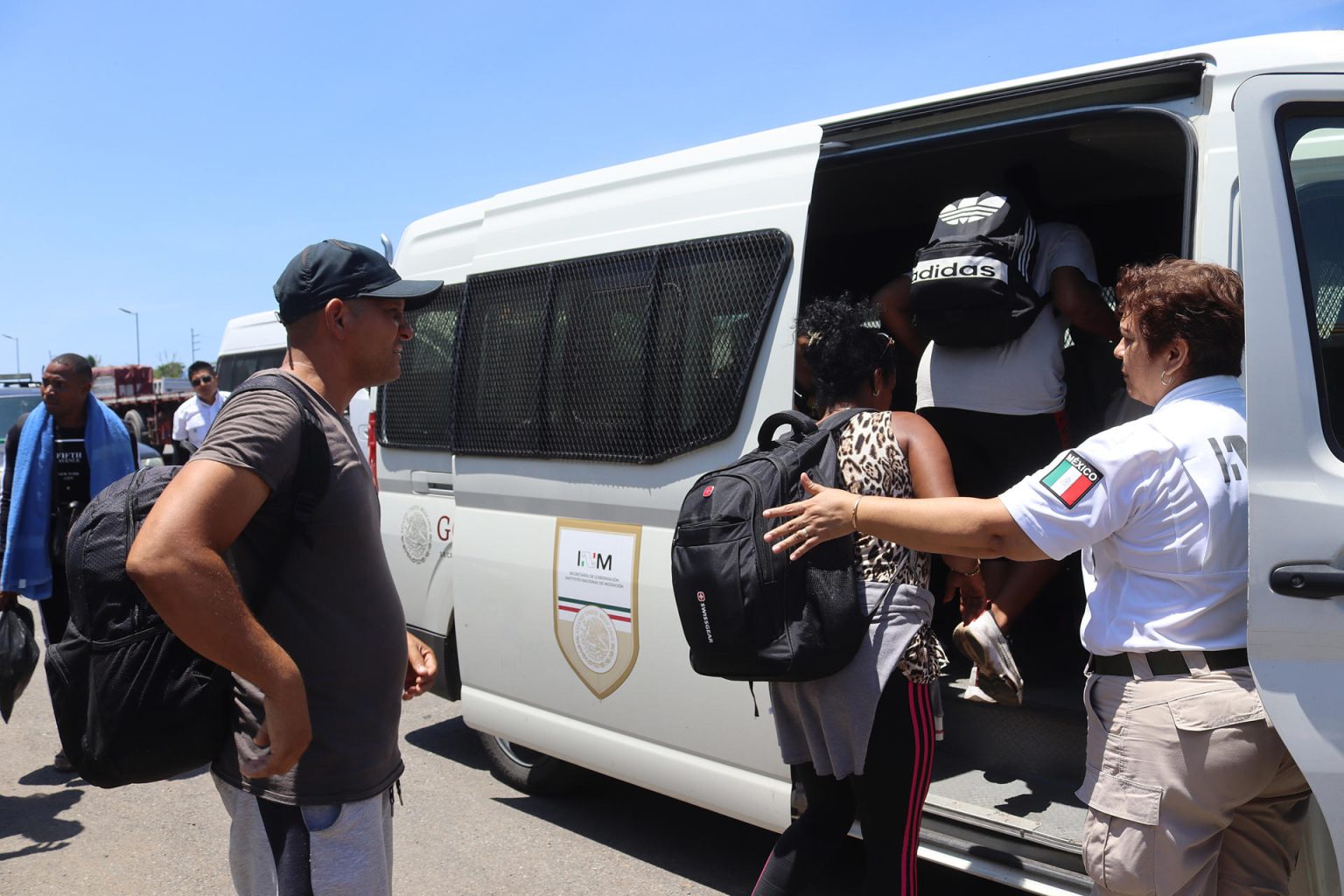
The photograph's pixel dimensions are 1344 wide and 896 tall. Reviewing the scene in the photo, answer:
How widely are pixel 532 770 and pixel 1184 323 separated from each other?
3338mm

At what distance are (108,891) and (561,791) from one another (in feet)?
5.77

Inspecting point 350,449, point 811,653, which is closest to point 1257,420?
point 811,653

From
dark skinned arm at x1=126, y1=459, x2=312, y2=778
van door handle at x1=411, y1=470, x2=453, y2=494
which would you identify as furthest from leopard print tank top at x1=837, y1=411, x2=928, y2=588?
van door handle at x1=411, y1=470, x2=453, y2=494

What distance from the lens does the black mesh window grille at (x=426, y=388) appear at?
4.57 m

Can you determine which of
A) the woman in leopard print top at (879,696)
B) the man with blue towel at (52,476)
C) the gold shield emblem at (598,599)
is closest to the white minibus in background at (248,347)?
the man with blue towel at (52,476)

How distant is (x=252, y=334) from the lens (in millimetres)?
14281

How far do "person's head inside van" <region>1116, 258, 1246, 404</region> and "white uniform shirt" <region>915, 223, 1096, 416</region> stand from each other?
1.43 metres

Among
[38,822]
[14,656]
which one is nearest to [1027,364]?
[14,656]

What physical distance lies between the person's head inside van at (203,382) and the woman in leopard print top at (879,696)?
28.8ft

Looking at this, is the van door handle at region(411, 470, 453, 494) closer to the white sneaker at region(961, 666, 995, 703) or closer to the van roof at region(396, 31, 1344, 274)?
the van roof at region(396, 31, 1344, 274)

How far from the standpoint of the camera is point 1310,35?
7.89ft

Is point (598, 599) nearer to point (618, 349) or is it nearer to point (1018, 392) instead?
point (618, 349)

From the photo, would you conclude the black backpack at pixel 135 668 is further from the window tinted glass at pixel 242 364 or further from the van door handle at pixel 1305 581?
the window tinted glass at pixel 242 364

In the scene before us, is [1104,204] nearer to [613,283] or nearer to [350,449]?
[613,283]
